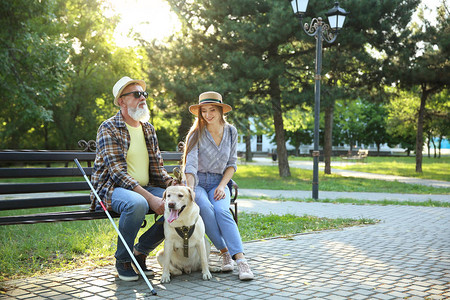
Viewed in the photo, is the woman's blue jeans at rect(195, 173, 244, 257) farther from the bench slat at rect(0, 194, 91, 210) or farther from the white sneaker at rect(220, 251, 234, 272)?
the bench slat at rect(0, 194, 91, 210)

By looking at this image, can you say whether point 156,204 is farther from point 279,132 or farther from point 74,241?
point 279,132

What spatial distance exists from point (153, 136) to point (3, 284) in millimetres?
2055

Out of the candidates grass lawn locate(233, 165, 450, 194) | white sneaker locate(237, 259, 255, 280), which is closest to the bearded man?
white sneaker locate(237, 259, 255, 280)

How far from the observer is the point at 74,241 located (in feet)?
20.6

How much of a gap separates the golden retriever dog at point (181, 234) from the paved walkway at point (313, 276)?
142 mm

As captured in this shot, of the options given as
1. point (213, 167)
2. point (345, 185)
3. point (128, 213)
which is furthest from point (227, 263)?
point (345, 185)

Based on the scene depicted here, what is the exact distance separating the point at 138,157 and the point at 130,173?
19 cm

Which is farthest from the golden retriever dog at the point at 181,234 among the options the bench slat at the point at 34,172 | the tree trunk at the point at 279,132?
the tree trunk at the point at 279,132

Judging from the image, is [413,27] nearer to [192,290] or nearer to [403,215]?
[403,215]

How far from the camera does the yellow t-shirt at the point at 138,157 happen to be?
4.95 metres

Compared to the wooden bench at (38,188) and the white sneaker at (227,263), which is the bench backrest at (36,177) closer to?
the wooden bench at (38,188)

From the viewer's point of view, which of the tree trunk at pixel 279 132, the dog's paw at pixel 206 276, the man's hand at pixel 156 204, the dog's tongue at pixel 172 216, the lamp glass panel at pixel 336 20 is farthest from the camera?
the tree trunk at pixel 279 132

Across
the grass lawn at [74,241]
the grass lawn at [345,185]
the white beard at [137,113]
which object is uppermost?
the white beard at [137,113]

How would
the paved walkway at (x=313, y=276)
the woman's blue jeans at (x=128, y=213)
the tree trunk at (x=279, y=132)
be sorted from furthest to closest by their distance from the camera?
the tree trunk at (x=279, y=132) < the woman's blue jeans at (x=128, y=213) < the paved walkway at (x=313, y=276)
